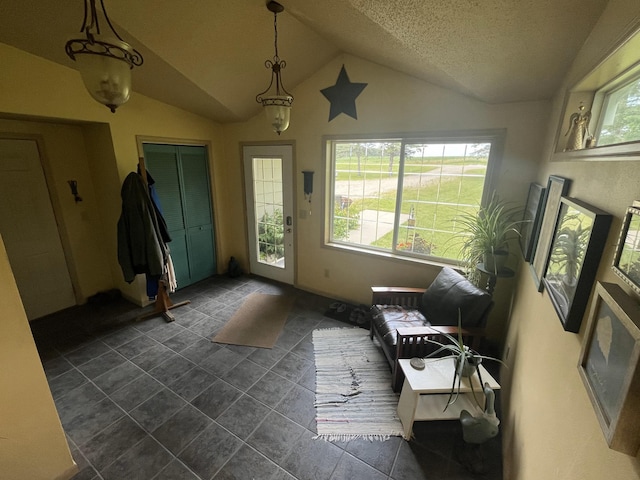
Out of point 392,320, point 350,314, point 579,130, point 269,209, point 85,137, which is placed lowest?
point 350,314

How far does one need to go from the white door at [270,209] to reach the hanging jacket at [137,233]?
1386 millimetres

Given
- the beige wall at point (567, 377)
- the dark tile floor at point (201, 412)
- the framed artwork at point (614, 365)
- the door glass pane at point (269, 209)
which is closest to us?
the framed artwork at point (614, 365)

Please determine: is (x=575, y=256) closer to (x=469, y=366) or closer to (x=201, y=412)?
(x=469, y=366)

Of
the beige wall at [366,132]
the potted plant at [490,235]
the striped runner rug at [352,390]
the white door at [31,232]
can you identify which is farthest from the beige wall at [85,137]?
the potted plant at [490,235]

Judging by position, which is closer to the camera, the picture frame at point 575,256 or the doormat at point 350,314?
the picture frame at point 575,256

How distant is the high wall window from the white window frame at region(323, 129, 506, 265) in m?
0.01

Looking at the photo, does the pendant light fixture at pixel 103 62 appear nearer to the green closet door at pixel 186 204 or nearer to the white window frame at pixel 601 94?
the white window frame at pixel 601 94

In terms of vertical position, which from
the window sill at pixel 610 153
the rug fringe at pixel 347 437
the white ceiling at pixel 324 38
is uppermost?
the white ceiling at pixel 324 38

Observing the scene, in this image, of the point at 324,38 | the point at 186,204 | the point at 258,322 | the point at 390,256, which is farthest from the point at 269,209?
the point at 324,38

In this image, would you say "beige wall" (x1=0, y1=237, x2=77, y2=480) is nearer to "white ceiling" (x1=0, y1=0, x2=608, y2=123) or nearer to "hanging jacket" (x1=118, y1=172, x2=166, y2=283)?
"hanging jacket" (x1=118, y1=172, x2=166, y2=283)

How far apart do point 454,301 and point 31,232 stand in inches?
166

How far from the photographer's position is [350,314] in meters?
3.14

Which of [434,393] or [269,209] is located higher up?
[269,209]

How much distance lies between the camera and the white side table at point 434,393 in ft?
5.49
